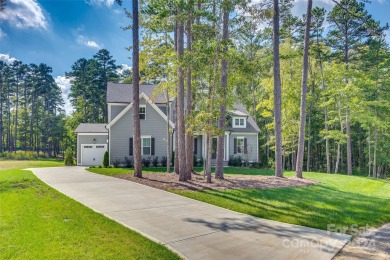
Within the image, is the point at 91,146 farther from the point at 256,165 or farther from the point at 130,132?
the point at 256,165

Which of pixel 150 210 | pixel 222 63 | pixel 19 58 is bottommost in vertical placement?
pixel 150 210

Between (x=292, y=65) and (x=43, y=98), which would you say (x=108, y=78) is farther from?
(x=292, y=65)

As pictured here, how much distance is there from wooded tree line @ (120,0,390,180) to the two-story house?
8.71 feet

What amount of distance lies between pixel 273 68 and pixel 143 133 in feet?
38.3

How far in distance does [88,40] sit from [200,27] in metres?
11.9

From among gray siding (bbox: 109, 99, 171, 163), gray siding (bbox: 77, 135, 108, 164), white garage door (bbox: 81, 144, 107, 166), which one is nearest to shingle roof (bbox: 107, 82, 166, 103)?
gray siding (bbox: 109, 99, 171, 163)

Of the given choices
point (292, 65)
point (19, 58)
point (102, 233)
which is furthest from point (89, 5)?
point (19, 58)

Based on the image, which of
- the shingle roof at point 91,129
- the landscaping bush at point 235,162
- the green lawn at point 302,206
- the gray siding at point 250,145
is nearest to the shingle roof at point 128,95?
the gray siding at point 250,145

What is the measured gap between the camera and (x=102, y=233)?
5.18m

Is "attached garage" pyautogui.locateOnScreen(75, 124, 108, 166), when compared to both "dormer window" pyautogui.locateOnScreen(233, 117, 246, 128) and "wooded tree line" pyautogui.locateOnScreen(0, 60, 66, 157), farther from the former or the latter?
"wooded tree line" pyautogui.locateOnScreen(0, 60, 66, 157)

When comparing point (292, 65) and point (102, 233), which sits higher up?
point (292, 65)

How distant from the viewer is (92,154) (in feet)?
81.8

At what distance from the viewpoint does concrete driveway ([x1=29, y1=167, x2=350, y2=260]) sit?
15.2 ft

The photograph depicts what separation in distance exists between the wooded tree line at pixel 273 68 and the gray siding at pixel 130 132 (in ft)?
9.69
